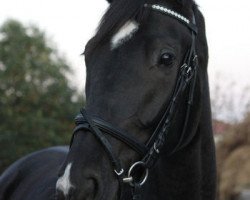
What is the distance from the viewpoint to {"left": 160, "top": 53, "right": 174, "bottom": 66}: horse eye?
9.39 feet

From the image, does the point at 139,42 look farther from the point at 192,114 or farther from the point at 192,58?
the point at 192,114

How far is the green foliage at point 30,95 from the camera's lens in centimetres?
3025

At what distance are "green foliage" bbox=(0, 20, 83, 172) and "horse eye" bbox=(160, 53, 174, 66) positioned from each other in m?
27.0

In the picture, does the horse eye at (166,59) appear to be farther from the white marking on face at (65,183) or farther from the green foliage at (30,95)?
the green foliage at (30,95)

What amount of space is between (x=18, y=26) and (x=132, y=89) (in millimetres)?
30587

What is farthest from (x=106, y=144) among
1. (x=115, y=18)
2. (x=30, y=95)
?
(x=30, y=95)

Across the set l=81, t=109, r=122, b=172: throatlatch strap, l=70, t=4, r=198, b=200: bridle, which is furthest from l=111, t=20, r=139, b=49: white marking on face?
l=81, t=109, r=122, b=172: throatlatch strap

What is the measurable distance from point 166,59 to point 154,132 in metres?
0.40

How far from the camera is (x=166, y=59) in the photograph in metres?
2.87

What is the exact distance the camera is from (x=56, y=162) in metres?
5.07

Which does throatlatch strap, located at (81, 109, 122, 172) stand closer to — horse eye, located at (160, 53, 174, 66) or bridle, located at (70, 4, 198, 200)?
bridle, located at (70, 4, 198, 200)

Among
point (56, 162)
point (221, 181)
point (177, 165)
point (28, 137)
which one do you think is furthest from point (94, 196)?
point (28, 137)

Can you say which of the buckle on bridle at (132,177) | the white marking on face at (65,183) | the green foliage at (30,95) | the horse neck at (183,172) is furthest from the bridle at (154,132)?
the green foliage at (30,95)

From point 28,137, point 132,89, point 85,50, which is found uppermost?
point 85,50
